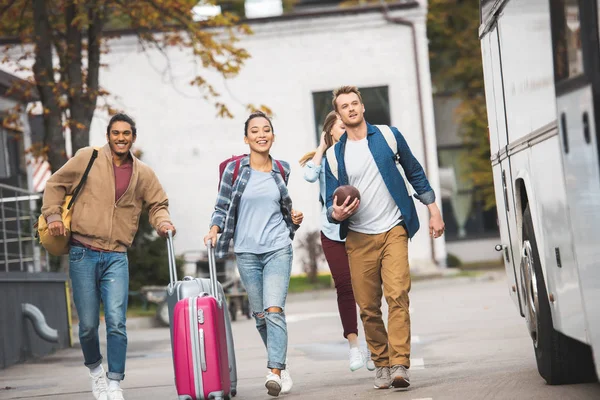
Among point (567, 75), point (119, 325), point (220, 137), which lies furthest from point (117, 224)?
point (220, 137)

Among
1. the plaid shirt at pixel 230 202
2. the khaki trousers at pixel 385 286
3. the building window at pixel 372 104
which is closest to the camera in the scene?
the khaki trousers at pixel 385 286

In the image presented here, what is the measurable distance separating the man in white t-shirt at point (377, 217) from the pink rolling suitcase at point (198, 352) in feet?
3.67

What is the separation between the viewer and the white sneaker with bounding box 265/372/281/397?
8.38 m

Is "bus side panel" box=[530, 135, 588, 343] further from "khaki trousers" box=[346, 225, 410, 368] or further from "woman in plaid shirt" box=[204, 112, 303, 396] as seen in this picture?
"woman in plaid shirt" box=[204, 112, 303, 396]

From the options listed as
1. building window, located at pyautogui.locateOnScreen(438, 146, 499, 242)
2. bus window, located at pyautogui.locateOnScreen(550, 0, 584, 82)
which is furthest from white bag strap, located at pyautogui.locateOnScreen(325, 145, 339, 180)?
building window, located at pyautogui.locateOnScreen(438, 146, 499, 242)

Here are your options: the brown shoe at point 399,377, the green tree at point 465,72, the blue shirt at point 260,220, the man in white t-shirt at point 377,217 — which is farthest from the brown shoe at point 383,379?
the green tree at point 465,72

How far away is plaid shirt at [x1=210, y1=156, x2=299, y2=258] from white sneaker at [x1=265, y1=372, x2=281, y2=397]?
0.94m

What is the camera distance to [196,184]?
31109mm

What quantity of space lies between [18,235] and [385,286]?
370 inches

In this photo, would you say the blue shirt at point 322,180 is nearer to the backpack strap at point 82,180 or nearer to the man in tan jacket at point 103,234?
the man in tan jacket at point 103,234

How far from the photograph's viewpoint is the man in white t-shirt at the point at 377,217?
838 cm

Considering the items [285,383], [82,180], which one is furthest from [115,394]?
[82,180]

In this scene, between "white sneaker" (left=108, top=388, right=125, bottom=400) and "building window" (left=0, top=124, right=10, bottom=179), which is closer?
"white sneaker" (left=108, top=388, right=125, bottom=400)

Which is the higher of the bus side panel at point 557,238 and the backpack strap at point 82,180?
the backpack strap at point 82,180
